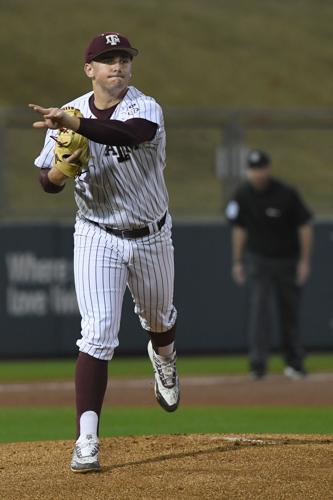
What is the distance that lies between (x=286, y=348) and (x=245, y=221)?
124 cm

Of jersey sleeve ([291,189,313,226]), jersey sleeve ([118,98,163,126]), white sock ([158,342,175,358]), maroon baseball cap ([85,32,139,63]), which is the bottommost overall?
white sock ([158,342,175,358])

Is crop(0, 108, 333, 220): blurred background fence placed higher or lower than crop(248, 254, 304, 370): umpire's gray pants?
higher

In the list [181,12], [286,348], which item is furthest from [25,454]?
[181,12]

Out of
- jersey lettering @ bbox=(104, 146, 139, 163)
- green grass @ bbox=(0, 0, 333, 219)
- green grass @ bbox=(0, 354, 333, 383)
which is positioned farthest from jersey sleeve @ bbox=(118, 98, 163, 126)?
green grass @ bbox=(0, 0, 333, 219)

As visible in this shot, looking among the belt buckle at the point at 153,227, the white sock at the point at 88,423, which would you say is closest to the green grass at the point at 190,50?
the belt buckle at the point at 153,227

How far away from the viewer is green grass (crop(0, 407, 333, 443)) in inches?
316

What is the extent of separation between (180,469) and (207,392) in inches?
209

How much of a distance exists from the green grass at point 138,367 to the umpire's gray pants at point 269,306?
919 mm

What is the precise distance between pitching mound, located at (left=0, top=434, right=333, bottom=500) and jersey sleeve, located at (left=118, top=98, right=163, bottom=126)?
1.55m

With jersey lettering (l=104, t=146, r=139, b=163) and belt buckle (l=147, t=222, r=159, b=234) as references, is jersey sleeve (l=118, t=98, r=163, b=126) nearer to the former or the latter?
jersey lettering (l=104, t=146, r=139, b=163)

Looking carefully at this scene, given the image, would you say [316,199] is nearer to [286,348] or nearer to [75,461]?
[286,348]

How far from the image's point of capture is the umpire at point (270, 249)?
11.4 meters

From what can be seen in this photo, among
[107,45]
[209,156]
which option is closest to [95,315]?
[107,45]

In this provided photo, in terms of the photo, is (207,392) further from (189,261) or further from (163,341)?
(163,341)
